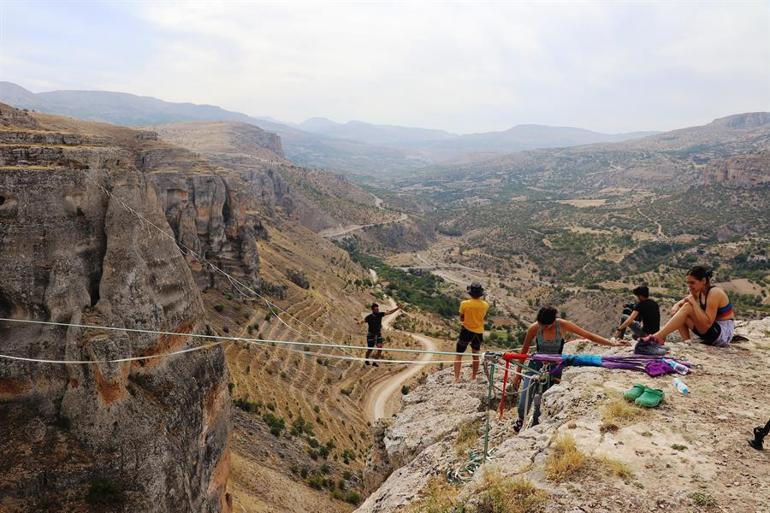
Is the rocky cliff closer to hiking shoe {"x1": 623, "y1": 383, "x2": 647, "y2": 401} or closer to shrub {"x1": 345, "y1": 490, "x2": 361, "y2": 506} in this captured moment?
hiking shoe {"x1": 623, "y1": 383, "x2": 647, "y2": 401}

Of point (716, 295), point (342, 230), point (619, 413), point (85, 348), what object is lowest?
point (342, 230)

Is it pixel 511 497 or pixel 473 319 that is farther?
pixel 473 319

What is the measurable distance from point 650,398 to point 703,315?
3159 mm

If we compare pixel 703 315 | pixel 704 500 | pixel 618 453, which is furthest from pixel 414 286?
pixel 704 500

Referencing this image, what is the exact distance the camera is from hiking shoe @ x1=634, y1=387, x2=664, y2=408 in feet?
24.2

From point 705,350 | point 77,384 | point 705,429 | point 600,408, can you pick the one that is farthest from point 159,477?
point 705,350

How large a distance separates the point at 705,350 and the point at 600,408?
3.58 metres

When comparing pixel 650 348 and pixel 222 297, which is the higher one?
pixel 650 348

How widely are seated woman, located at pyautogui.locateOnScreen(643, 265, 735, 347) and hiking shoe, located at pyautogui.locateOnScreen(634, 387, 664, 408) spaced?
1.97 metres

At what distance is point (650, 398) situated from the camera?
7.42 m

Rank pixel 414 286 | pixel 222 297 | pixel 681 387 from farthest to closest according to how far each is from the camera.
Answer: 1. pixel 414 286
2. pixel 222 297
3. pixel 681 387

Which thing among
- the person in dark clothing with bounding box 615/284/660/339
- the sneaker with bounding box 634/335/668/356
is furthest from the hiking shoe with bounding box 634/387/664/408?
the person in dark clothing with bounding box 615/284/660/339

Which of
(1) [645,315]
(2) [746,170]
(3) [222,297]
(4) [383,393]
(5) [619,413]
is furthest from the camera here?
(2) [746,170]

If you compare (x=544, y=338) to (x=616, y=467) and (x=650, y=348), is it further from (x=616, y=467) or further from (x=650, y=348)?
(x=616, y=467)
